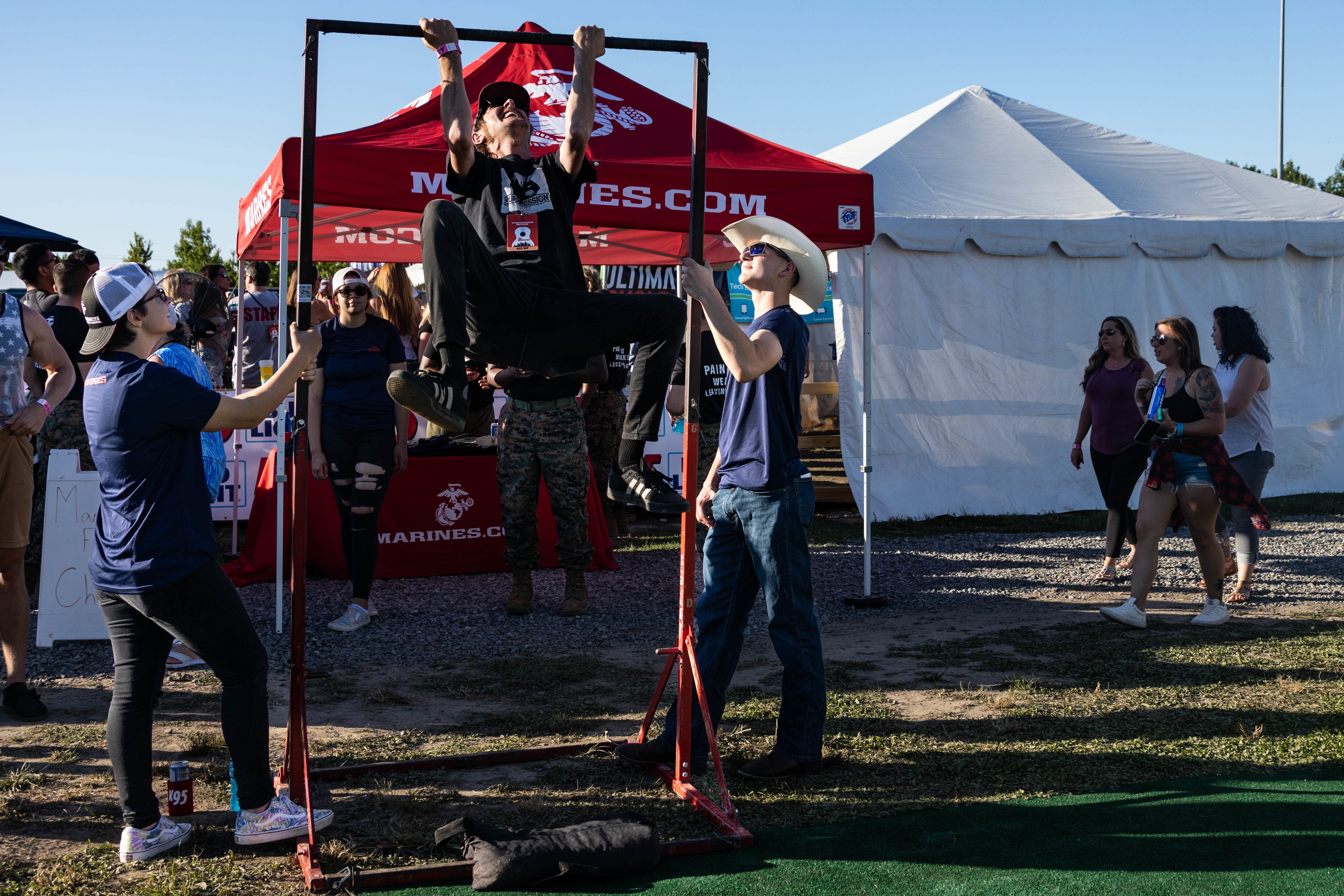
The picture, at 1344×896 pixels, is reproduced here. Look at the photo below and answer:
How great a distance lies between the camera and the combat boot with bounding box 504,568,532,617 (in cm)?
709

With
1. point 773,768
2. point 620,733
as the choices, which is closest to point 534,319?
point 773,768

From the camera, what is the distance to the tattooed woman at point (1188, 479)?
21.1 feet

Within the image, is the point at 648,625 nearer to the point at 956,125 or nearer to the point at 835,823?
the point at 835,823

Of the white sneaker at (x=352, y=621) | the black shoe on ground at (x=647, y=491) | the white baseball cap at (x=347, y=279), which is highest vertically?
the white baseball cap at (x=347, y=279)

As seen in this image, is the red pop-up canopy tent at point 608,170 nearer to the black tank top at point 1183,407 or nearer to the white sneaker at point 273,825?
the black tank top at point 1183,407

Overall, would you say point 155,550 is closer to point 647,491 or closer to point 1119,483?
point 647,491

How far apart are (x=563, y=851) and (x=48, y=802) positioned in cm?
200

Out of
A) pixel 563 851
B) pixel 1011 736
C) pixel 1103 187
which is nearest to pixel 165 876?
pixel 563 851

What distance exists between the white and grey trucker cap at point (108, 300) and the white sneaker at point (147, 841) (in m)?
1.50

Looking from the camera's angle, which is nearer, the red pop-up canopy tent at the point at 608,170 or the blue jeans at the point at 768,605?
the blue jeans at the point at 768,605

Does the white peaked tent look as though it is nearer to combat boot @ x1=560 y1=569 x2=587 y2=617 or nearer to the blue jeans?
combat boot @ x1=560 y1=569 x2=587 y2=617

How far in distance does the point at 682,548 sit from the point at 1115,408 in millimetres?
4885

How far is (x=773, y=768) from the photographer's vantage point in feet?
13.9

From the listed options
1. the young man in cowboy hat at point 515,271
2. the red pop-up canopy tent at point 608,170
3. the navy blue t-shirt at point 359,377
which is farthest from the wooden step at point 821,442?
the young man in cowboy hat at point 515,271
